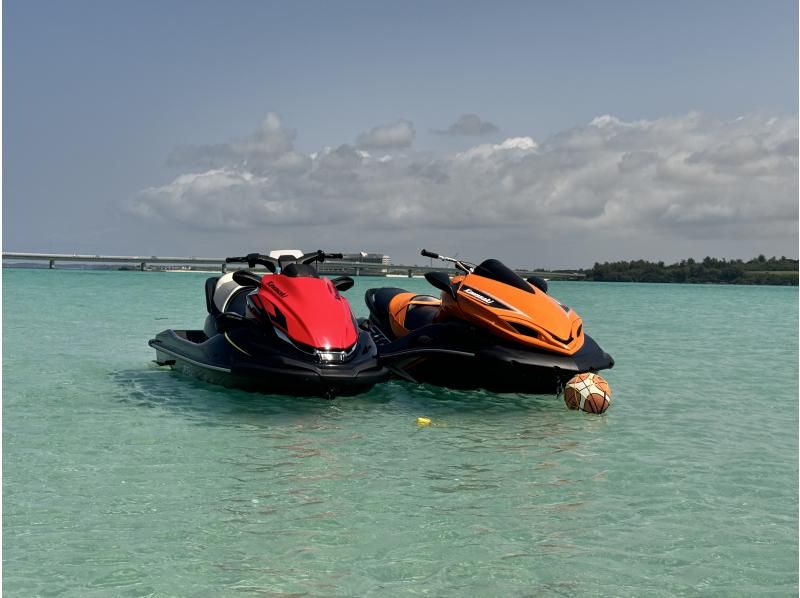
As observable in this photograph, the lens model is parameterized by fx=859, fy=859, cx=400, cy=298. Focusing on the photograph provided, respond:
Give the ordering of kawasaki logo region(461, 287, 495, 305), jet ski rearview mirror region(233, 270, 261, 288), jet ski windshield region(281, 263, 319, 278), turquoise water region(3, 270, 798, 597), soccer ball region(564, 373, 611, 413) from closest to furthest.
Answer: turquoise water region(3, 270, 798, 597) → soccer ball region(564, 373, 611, 413) → kawasaki logo region(461, 287, 495, 305) → jet ski windshield region(281, 263, 319, 278) → jet ski rearview mirror region(233, 270, 261, 288)

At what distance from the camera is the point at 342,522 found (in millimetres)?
4102

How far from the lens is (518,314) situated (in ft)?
24.2

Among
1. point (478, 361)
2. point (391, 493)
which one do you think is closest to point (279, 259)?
point (478, 361)

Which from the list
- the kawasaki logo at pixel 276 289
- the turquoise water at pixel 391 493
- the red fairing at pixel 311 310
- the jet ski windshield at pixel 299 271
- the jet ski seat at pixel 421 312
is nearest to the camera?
the turquoise water at pixel 391 493

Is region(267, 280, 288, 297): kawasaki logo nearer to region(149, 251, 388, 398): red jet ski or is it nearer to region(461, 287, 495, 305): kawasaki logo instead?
region(149, 251, 388, 398): red jet ski

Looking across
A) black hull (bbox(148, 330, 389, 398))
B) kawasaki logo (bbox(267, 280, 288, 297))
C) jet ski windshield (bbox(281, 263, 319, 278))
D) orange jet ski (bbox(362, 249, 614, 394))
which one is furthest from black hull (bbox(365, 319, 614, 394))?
kawasaki logo (bbox(267, 280, 288, 297))

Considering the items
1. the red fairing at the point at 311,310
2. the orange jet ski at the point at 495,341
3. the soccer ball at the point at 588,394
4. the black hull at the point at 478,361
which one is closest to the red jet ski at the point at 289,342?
the red fairing at the point at 311,310

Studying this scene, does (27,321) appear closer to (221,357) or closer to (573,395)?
(221,357)

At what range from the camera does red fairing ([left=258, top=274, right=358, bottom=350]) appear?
7.28 meters

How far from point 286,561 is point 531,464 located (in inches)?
88.8

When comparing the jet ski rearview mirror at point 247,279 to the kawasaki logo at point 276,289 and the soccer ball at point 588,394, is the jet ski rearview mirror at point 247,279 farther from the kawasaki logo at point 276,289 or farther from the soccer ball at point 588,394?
the soccer ball at point 588,394

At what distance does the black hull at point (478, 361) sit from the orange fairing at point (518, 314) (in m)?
0.09

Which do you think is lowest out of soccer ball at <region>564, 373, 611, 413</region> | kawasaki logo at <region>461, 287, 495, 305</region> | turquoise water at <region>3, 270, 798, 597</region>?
turquoise water at <region>3, 270, 798, 597</region>

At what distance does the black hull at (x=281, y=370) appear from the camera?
705 cm
